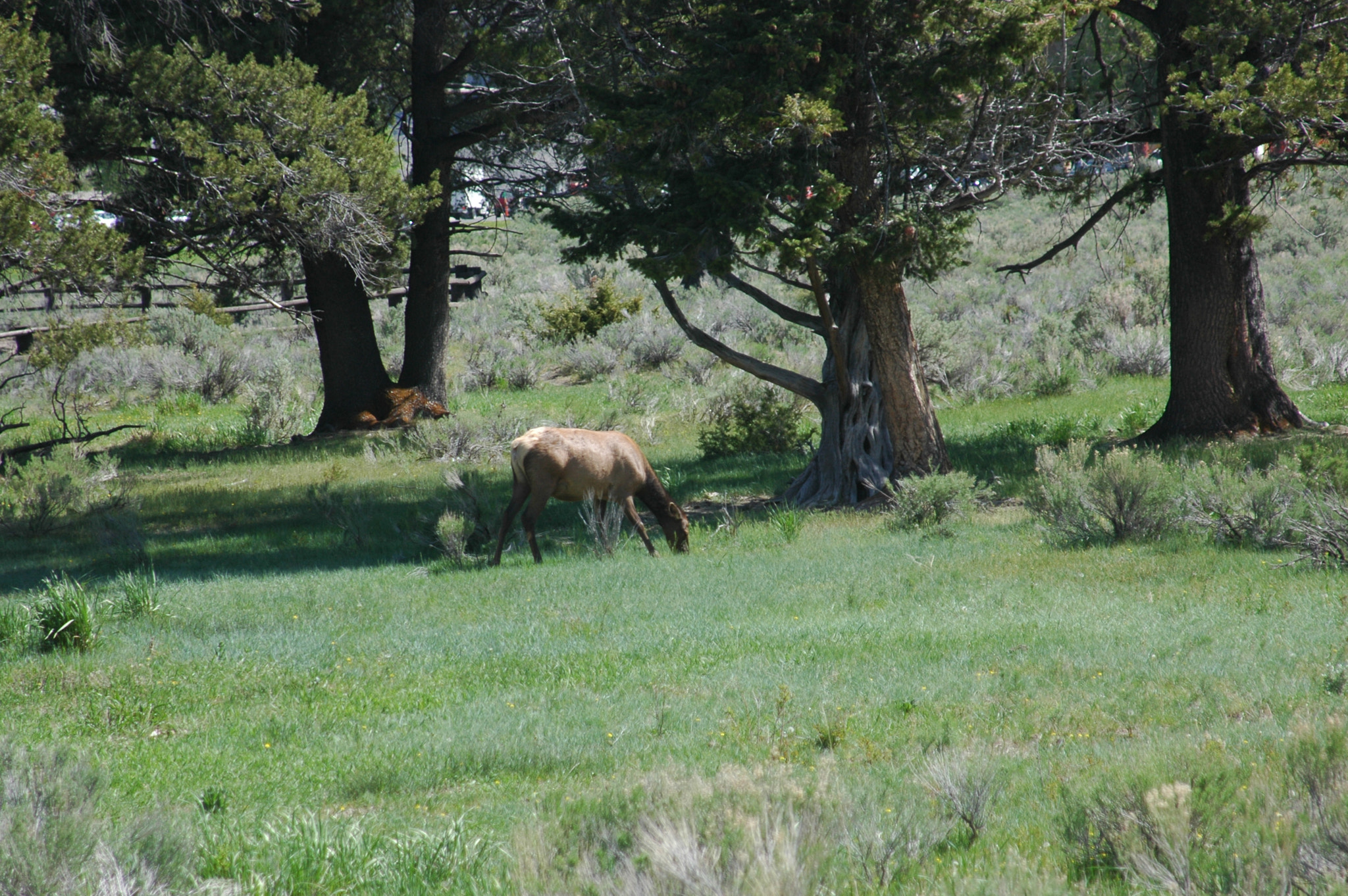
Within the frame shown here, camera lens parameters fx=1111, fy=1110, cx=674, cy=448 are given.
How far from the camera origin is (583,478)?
1206 centimetres

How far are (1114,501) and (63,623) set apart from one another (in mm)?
8907

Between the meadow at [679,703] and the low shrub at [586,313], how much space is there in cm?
1637

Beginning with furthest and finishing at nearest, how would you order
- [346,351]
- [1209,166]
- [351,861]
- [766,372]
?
[346,351] < [766,372] < [1209,166] < [351,861]

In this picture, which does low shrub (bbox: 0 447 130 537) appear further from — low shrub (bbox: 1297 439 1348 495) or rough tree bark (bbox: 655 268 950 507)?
low shrub (bbox: 1297 439 1348 495)

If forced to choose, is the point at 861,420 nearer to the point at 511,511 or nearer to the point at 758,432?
the point at 758,432

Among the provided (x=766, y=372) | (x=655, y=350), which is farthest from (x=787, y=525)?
(x=655, y=350)

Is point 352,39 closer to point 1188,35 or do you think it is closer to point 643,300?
point 1188,35

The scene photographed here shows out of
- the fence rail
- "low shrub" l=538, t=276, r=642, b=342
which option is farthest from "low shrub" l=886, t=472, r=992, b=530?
"low shrub" l=538, t=276, r=642, b=342

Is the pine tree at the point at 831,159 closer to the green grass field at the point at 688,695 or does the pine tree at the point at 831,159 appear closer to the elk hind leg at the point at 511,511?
the elk hind leg at the point at 511,511

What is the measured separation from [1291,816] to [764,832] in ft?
5.76

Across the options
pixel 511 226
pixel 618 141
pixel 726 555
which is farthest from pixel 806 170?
pixel 511 226

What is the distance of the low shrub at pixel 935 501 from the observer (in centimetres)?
1212

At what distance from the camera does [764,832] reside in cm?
365

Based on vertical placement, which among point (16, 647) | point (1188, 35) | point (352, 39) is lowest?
point (16, 647)
